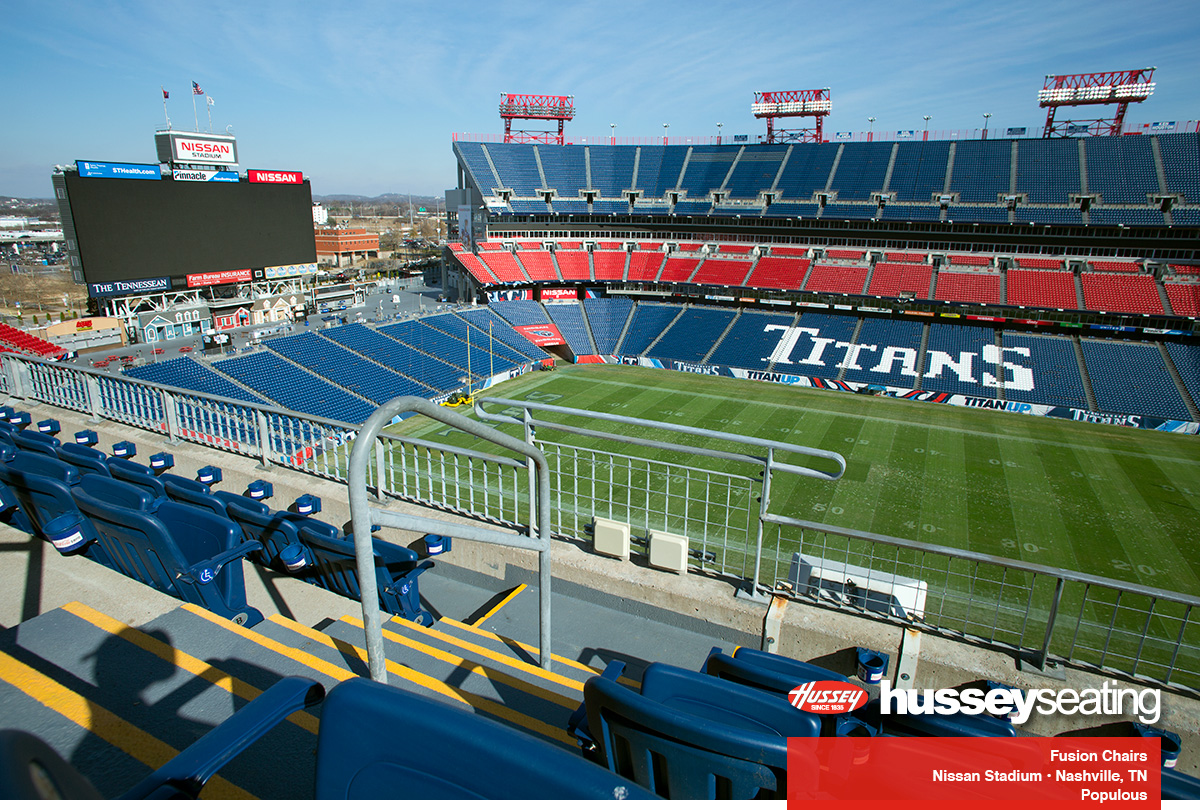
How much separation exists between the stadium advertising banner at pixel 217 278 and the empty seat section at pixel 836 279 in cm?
3451

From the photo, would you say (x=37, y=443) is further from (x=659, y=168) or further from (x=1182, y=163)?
(x=1182, y=163)

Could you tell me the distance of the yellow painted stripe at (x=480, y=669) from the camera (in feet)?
11.2

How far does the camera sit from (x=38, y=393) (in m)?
10.4

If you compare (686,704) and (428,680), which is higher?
(686,704)

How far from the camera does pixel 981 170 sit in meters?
40.4

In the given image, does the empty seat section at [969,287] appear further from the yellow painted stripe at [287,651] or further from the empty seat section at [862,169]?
the yellow painted stripe at [287,651]

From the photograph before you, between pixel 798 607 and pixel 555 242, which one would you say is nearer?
pixel 798 607

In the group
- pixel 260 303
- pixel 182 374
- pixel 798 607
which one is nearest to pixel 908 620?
pixel 798 607

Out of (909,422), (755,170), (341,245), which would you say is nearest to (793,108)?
(755,170)

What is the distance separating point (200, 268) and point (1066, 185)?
5123cm

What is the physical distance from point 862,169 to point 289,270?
39.6 metres

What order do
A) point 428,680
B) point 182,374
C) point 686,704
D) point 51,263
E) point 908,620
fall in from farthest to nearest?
1. point 51,263
2. point 182,374
3. point 908,620
4. point 428,680
5. point 686,704

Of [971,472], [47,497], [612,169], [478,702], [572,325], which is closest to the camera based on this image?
[478,702]

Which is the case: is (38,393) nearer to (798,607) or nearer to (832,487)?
(798,607)
